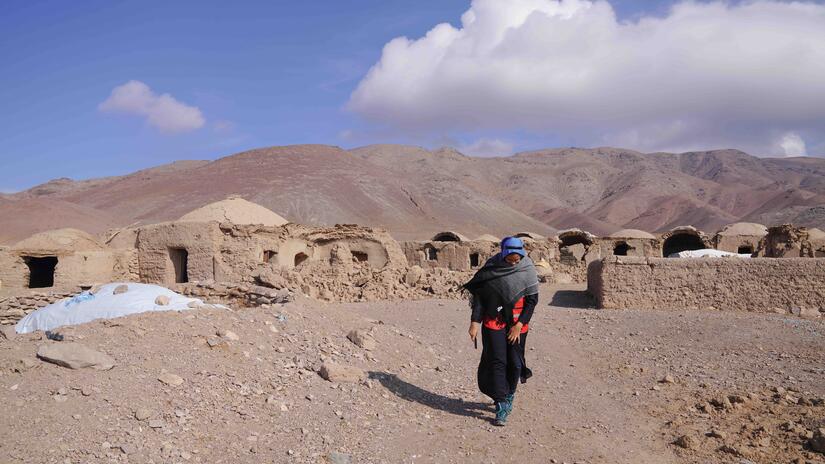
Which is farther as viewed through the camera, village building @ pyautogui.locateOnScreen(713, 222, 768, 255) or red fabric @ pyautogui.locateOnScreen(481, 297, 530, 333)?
village building @ pyautogui.locateOnScreen(713, 222, 768, 255)

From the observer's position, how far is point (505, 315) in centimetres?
496

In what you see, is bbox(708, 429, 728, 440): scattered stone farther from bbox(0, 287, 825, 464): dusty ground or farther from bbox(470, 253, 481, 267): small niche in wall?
bbox(470, 253, 481, 267): small niche in wall

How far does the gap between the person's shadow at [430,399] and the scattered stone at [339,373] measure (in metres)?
0.17

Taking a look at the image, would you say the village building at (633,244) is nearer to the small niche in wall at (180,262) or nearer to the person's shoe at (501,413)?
the small niche in wall at (180,262)

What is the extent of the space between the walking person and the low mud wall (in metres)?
6.91

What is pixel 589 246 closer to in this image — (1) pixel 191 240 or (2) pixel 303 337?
(1) pixel 191 240

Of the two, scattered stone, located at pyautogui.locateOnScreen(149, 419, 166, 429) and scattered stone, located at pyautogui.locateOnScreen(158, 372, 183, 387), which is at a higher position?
scattered stone, located at pyautogui.locateOnScreen(158, 372, 183, 387)

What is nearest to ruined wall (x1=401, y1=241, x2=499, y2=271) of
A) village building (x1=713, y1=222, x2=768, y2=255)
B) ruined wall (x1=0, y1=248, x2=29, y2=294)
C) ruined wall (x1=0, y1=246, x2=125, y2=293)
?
village building (x1=713, y1=222, x2=768, y2=255)

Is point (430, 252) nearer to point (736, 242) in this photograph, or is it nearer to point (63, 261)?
point (736, 242)

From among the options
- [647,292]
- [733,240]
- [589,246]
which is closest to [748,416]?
[647,292]

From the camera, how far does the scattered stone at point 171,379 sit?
4801 millimetres

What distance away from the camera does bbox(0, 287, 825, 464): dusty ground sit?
13.5 feet

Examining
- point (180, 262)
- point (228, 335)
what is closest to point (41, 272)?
point (180, 262)

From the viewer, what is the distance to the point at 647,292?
439 inches
